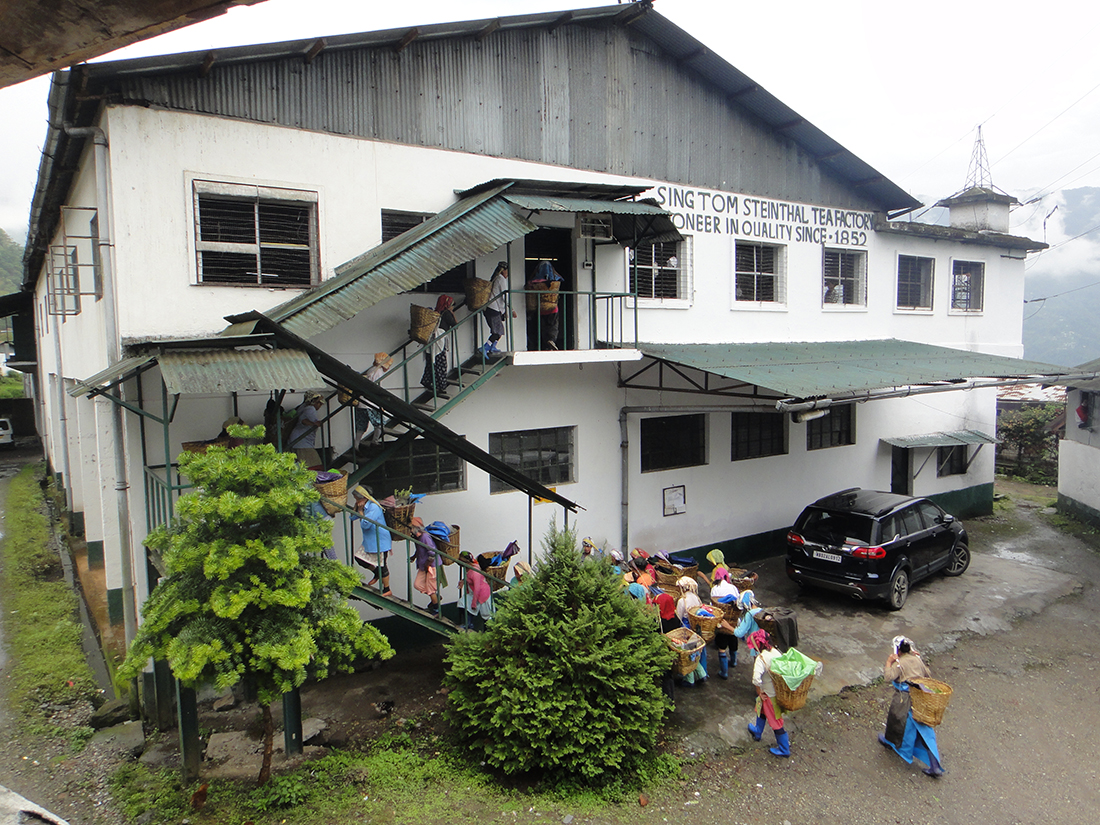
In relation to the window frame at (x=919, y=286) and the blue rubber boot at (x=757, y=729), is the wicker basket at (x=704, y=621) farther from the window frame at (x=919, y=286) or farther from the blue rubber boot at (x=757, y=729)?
the window frame at (x=919, y=286)

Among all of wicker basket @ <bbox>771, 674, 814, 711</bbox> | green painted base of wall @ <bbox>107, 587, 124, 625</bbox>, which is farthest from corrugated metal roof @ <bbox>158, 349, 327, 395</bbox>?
wicker basket @ <bbox>771, 674, 814, 711</bbox>

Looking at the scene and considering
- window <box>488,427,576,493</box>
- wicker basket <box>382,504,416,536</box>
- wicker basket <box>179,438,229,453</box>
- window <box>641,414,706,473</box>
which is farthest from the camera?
window <box>641,414,706,473</box>

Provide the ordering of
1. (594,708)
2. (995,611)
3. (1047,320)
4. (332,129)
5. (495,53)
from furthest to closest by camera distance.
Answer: (1047,320) → (995,611) → (495,53) → (332,129) → (594,708)

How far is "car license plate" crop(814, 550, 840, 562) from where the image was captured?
11156 millimetres

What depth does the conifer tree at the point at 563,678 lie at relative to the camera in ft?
20.8

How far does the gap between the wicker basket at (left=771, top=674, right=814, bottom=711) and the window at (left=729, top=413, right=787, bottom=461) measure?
260 inches

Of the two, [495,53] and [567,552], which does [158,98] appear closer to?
[495,53]

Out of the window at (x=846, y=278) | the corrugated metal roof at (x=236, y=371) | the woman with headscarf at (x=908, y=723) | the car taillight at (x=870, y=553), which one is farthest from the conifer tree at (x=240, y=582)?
the window at (x=846, y=278)

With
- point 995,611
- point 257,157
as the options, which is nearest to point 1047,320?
point 995,611

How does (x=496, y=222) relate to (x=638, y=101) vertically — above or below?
below

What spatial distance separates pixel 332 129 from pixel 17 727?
7.73 m

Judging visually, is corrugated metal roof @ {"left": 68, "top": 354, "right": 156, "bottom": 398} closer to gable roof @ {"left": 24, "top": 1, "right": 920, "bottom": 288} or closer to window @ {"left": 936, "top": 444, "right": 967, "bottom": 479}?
gable roof @ {"left": 24, "top": 1, "right": 920, "bottom": 288}

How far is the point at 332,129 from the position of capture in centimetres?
898

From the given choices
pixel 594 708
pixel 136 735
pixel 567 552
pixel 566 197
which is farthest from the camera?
pixel 566 197
